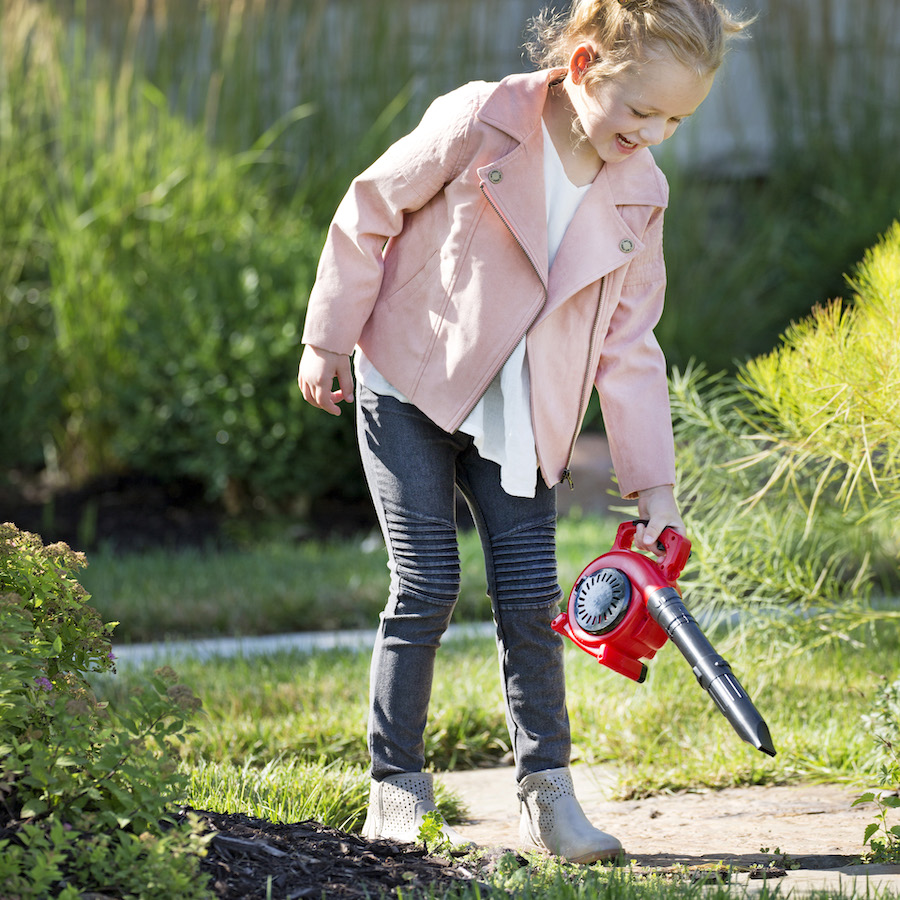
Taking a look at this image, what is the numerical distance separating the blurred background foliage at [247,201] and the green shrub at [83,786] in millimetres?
3839

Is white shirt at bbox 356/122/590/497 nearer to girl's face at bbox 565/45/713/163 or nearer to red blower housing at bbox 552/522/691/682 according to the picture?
girl's face at bbox 565/45/713/163

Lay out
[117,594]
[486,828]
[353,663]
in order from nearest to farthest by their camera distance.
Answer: [486,828], [353,663], [117,594]

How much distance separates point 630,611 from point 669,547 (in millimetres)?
176

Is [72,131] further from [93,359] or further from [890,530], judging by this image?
[890,530]

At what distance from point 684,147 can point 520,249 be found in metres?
6.20

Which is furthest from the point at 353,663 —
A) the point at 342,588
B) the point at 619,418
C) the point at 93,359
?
the point at 93,359

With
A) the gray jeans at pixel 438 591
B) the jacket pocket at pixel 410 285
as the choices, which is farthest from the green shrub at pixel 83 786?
the jacket pocket at pixel 410 285

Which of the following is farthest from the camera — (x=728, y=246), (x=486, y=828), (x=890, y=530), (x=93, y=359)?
(x=728, y=246)

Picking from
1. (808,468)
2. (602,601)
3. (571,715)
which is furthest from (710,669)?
(808,468)

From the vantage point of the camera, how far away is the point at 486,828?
2514mm

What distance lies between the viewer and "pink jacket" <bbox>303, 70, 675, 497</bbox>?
222 cm

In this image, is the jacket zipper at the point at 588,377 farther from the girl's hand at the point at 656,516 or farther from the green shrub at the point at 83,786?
the green shrub at the point at 83,786

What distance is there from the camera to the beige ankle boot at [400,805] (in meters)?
2.24

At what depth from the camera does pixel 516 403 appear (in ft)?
7.29
